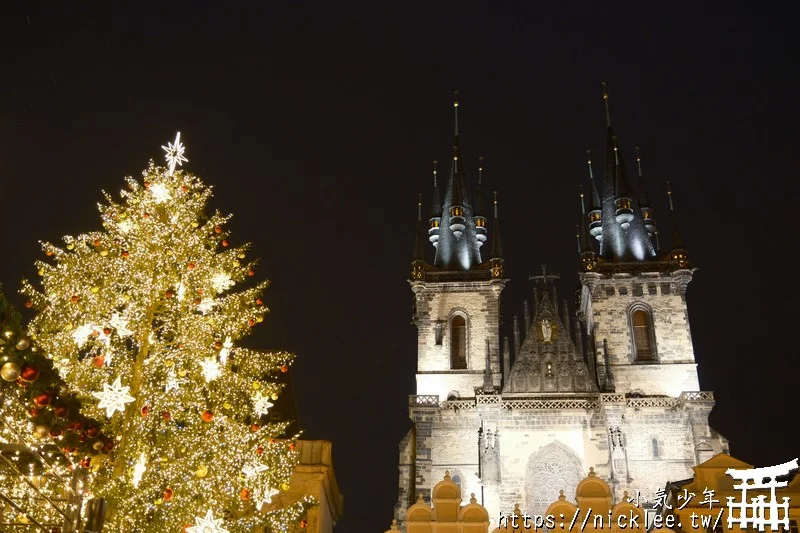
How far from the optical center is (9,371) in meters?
6.74

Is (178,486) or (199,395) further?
(199,395)

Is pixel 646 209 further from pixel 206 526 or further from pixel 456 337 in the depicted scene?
pixel 206 526

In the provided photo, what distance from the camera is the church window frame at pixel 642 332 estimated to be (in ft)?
124

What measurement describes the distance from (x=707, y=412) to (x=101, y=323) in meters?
28.6

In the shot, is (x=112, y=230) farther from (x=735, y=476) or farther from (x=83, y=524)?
(x=735, y=476)

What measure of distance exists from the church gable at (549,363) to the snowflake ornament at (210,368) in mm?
25742

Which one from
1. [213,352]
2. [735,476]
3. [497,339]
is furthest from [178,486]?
[497,339]

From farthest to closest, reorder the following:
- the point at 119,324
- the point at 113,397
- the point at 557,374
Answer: the point at 557,374, the point at 119,324, the point at 113,397

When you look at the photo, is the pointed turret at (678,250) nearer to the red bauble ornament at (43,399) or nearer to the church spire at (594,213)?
the church spire at (594,213)

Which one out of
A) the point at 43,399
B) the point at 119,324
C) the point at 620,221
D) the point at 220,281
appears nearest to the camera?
the point at 43,399

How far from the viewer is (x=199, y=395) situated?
12.7m

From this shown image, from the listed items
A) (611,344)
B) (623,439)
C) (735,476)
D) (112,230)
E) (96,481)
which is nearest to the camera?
(96,481)

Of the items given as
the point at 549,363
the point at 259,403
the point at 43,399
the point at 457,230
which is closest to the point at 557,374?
the point at 549,363

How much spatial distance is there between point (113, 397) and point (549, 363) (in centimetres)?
2870
